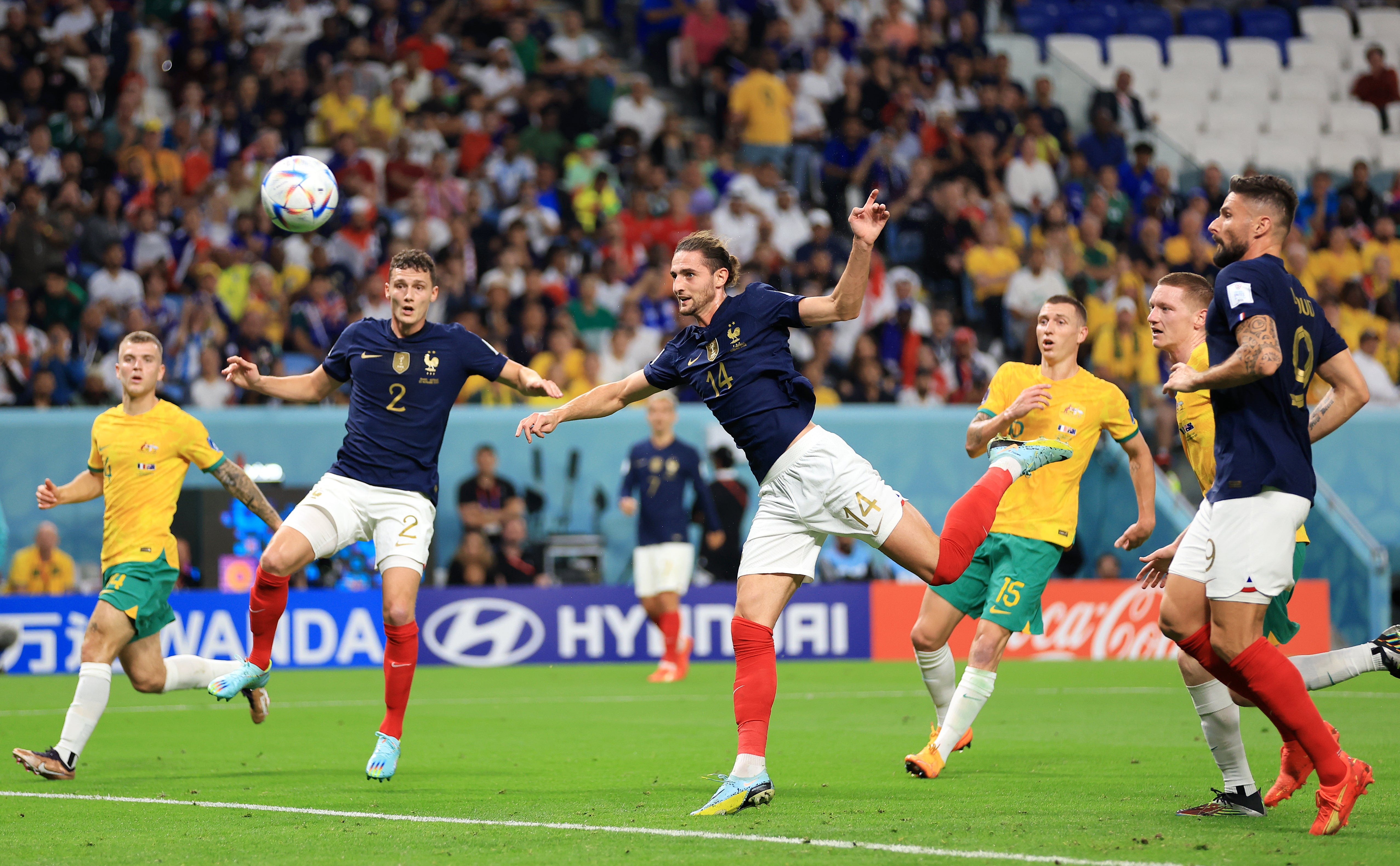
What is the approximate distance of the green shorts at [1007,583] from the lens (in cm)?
812

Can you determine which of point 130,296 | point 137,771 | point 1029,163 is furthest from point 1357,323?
point 137,771

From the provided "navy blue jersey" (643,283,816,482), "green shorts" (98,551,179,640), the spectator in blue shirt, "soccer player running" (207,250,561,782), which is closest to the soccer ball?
"soccer player running" (207,250,561,782)

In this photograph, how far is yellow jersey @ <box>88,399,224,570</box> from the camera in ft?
28.2

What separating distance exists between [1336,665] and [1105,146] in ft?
60.9

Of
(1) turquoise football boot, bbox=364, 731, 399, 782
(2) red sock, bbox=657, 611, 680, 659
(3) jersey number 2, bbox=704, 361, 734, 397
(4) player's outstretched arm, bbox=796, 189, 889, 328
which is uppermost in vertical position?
(4) player's outstretched arm, bbox=796, 189, 889, 328

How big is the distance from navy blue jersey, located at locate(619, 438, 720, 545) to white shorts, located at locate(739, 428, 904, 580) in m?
8.15

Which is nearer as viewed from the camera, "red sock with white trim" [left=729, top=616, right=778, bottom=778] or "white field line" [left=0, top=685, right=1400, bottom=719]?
"red sock with white trim" [left=729, top=616, right=778, bottom=778]

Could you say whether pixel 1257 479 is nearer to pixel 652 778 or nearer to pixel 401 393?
pixel 652 778

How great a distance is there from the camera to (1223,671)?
6.11m

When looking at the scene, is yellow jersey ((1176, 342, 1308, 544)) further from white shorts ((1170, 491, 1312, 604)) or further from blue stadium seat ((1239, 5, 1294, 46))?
blue stadium seat ((1239, 5, 1294, 46))

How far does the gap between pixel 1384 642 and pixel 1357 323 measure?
1611cm

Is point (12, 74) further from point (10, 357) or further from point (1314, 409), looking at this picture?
point (1314, 409)

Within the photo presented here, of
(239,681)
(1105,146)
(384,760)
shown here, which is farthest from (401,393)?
(1105,146)

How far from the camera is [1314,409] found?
256 inches
